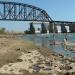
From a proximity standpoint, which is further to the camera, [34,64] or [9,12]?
[9,12]

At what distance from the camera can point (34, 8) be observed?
19675 cm

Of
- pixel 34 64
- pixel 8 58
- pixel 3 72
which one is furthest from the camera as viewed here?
pixel 8 58

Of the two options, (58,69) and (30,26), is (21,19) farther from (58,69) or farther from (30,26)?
(58,69)

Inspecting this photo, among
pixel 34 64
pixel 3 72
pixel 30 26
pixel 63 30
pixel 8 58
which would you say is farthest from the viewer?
pixel 63 30

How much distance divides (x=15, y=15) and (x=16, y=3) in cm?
761

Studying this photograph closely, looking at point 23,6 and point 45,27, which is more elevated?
point 23,6

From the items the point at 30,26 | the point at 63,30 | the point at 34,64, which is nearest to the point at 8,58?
the point at 34,64

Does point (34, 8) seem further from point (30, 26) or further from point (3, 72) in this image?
point (3, 72)

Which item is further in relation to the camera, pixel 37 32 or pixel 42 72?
pixel 37 32

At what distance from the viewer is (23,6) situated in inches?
7495

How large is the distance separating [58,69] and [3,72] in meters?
3.50

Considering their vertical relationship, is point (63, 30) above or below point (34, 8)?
below

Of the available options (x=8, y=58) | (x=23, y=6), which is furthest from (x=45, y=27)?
(x=8, y=58)

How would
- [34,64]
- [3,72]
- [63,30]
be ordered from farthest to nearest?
[63,30], [34,64], [3,72]
